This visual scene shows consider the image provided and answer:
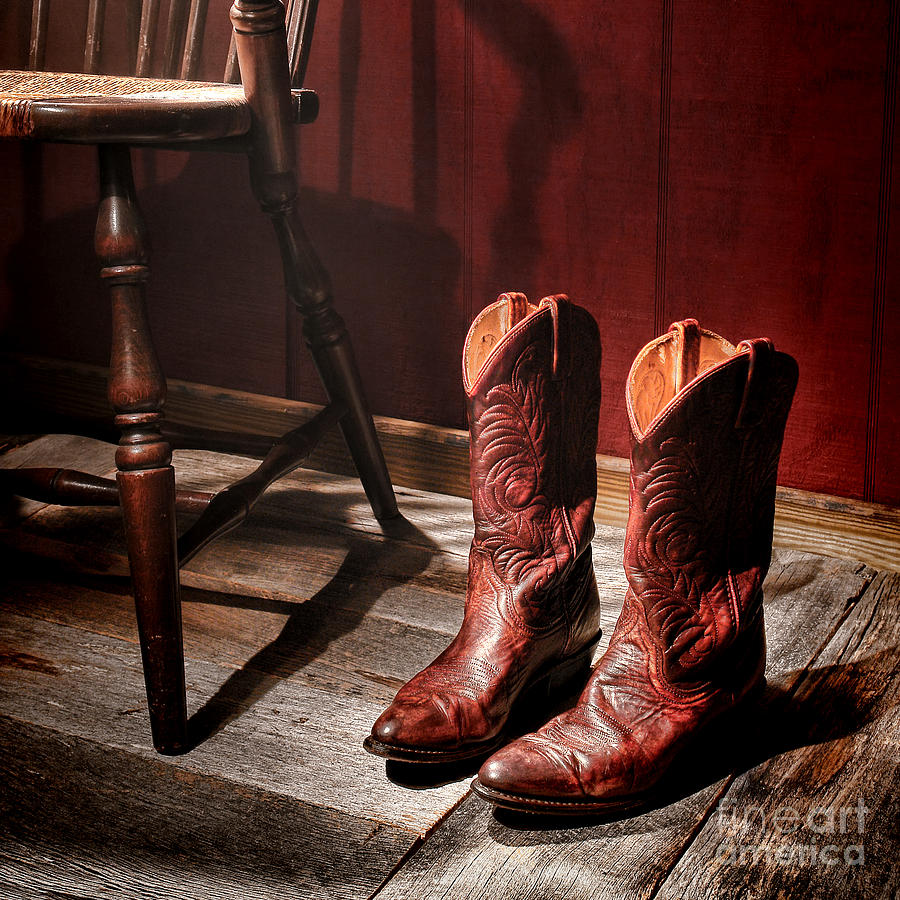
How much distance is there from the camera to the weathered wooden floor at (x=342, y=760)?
0.79 m

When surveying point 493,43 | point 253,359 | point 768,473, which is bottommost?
point 253,359

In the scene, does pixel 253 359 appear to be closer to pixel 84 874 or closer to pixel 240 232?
pixel 240 232

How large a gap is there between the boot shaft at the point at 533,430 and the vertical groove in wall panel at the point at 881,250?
0.43m

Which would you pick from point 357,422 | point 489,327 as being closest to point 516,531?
point 489,327

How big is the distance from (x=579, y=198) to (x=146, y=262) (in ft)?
2.12

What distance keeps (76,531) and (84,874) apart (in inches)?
27.5

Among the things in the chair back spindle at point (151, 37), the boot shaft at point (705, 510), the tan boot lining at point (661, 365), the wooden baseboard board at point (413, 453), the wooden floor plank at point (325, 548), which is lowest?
the wooden floor plank at point (325, 548)

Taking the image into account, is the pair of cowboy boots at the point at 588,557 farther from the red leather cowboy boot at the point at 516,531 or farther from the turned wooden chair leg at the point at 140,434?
the turned wooden chair leg at the point at 140,434

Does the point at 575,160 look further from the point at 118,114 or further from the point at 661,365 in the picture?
the point at 118,114

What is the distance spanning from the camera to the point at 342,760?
934mm

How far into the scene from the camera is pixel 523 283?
1431 mm

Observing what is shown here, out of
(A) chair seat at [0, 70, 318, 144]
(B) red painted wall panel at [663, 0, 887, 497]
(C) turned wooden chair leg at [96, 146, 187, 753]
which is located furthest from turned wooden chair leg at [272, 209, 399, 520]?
(B) red painted wall panel at [663, 0, 887, 497]

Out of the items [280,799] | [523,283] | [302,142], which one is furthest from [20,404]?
[280,799]

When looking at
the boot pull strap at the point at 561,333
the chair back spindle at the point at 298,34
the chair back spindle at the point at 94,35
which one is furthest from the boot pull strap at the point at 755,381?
the chair back spindle at the point at 94,35
